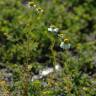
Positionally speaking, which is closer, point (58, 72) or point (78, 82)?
point (78, 82)

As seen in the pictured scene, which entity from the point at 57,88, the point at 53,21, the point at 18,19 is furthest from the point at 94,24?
the point at 57,88

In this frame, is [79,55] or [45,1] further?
[45,1]

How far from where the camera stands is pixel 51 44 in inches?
194

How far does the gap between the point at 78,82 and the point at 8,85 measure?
2.14ft

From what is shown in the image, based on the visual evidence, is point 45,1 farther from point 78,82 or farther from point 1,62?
point 78,82

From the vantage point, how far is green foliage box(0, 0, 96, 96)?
155 inches

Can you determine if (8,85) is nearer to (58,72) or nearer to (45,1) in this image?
(58,72)

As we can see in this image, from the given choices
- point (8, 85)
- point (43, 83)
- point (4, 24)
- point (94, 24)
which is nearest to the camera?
point (8, 85)

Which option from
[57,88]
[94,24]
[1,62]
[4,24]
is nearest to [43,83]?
[57,88]

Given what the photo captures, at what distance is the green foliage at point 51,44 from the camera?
12.9ft

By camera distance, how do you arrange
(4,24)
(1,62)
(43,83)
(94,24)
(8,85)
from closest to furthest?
(8,85) → (43,83) → (1,62) → (4,24) → (94,24)

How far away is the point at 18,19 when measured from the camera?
5277 millimetres

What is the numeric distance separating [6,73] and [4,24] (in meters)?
1.00

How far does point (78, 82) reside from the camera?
404 centimetres
